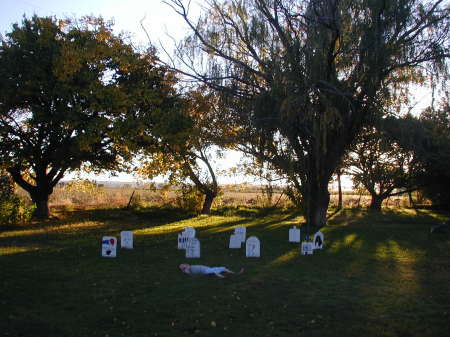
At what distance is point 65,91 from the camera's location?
19.9 meters

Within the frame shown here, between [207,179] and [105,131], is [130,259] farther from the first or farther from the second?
[207,179]

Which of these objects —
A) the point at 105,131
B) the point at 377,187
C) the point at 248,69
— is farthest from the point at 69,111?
the point at 377,187

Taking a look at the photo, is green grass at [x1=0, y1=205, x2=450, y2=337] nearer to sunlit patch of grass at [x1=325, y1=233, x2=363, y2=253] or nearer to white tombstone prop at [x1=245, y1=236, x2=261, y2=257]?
sunlit patch of grass at [x1=325, y1=233, x2=363, y2=253]

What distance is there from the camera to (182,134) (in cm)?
2130

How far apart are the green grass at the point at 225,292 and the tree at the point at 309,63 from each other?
13.5 ft

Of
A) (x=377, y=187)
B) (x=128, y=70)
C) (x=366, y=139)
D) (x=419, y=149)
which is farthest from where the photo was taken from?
(x=377, y=187)

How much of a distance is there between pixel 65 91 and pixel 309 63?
439 inches

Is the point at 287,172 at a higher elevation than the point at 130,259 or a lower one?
higher

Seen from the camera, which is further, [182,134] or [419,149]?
[182,134]

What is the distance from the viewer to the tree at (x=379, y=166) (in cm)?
1847

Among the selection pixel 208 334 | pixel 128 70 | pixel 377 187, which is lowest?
pixel 208 334

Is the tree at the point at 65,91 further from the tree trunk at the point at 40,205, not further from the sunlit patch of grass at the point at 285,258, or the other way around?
the sunlit patch of grass at the point at 285,258

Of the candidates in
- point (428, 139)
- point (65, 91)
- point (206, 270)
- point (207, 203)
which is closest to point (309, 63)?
point (428, 139)

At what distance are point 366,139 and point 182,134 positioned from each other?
27.7ft
